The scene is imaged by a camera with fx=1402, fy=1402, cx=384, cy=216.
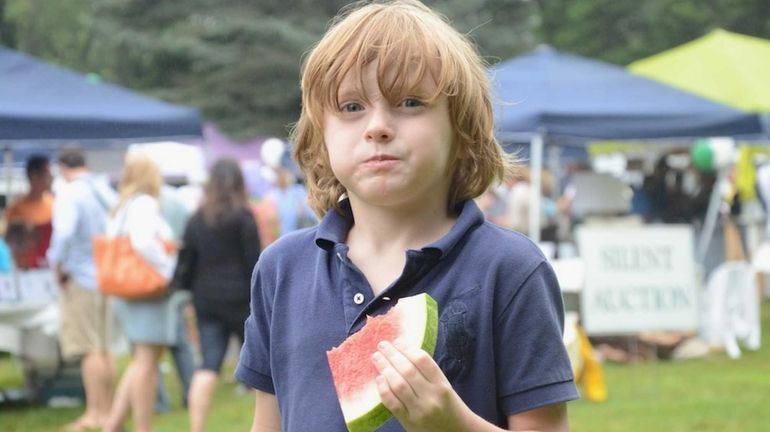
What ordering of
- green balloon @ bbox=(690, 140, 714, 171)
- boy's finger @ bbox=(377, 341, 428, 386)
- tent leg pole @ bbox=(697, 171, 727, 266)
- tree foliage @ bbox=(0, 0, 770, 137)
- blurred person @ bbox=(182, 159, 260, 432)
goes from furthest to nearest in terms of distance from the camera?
tree foliage @ bbox=(0, 0, 770, 137), green balloon @ bbox=(690, 140, 714, 171), tent leg pole @ bbox=(697, 171, 727, 266), blurred person @ bbox=(182, 159, 260, 432), boy's finger @ bbox=(377, 341, 428, 386)

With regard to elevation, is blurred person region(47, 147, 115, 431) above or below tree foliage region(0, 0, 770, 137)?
below

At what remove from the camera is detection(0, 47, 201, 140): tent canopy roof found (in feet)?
37.1

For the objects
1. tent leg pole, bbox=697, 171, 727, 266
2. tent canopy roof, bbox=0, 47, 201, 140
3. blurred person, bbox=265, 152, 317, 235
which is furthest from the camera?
tent leg pole, bbox=697, 171, 727, 266

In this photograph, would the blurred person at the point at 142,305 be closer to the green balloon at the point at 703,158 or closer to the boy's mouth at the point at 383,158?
the boy's mouth at the point at 383,158

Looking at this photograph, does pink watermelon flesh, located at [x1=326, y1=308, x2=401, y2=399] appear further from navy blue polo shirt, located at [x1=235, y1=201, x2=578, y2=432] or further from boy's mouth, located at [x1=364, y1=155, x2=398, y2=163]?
boy's mouth, located at [x1=364, y1=155, x2=398, y2=163]

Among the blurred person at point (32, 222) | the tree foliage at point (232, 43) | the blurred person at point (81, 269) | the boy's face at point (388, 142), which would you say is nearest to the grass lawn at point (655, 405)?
the blurred person at point (81, 269)

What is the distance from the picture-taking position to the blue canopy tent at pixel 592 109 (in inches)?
503

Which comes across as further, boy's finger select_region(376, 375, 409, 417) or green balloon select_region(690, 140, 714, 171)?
green balloon select_region(690, 140, 714, 171)

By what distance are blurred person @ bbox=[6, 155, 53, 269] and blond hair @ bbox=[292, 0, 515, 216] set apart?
32.5ft

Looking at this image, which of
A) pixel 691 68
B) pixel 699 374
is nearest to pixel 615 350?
pixel 699 374

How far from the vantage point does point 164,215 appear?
11945mm

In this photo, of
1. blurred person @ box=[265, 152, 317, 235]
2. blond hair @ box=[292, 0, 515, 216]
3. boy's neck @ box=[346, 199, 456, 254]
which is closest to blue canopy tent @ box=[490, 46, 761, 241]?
blurred person @ box=[265, 152, 317, 235]

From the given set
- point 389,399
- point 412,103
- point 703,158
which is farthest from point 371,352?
point 703,158

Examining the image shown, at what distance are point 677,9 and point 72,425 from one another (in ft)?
124
